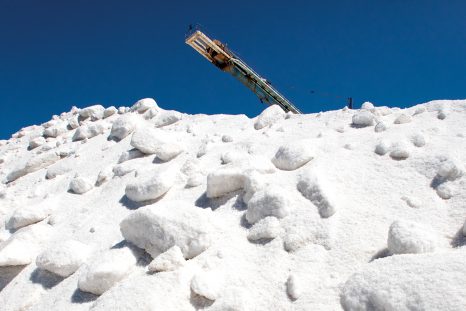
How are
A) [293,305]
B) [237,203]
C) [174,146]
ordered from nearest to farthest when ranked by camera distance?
[293,305]
[237,203]
[174,146]

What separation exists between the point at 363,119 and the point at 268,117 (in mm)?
1692

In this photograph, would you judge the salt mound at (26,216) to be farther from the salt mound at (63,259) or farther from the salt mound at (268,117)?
the salt mound at (268,117)

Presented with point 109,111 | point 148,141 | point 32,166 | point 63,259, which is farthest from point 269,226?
point 109,111

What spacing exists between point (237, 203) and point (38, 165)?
16.9 feet

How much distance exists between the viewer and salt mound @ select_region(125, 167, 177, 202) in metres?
4.17

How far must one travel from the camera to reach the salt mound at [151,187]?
164 inches

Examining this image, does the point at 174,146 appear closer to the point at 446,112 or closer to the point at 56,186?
the point at 56,186

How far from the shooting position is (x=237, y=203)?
3.70 meters

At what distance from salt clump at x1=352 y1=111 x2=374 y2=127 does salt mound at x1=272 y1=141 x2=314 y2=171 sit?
121cm

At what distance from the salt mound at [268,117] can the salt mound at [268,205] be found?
2736 mm

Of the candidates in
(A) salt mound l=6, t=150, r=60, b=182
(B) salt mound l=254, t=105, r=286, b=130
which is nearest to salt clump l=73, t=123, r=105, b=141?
(A) salt mound l=6, t=150, r=60, b=182

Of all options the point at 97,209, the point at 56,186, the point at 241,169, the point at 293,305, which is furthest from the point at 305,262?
the point at 56,186

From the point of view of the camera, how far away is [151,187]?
13.7ft

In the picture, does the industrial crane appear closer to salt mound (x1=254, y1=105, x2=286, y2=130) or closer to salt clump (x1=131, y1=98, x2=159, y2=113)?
salt clump (x1=131, y1=98, x2=159, y2=113)
